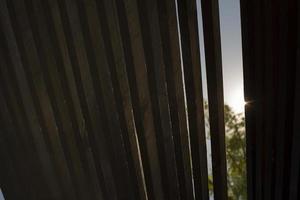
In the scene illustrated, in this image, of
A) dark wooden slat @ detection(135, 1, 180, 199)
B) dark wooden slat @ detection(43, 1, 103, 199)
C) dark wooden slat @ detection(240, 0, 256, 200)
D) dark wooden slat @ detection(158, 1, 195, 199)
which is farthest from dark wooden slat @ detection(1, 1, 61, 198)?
dark wooden slat @ detection(240, 0, 256, 200)

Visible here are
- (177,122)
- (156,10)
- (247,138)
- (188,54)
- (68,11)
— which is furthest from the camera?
(247,138)

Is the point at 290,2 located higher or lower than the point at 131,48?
higher

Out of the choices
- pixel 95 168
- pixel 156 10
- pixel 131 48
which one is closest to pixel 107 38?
pixel 131 48

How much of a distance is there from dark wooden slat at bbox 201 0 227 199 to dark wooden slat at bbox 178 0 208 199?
112 mm

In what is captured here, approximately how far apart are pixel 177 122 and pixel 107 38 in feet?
3.90

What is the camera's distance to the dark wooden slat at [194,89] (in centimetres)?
361

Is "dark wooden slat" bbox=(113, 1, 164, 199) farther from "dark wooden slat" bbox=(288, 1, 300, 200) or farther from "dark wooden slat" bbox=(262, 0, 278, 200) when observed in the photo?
"dark wooden slat" bbox=(288, 1, 300, 200)

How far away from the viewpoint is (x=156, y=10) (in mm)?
3449

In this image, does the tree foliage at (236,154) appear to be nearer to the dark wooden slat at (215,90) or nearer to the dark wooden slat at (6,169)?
the dark wooden slat at (215,90)

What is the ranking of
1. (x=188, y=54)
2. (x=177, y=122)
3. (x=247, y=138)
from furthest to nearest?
(x=247, y=138)
(x=177, y=122)
(x=188, y=54)

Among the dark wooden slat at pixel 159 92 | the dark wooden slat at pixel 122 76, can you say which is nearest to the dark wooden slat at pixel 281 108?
the dark wooden slat at pixel 159 92

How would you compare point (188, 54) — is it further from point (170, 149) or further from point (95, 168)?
point (95, 168)

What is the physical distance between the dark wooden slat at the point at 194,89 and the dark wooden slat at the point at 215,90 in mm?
112

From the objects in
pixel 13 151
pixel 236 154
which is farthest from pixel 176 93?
pixel 236 154
